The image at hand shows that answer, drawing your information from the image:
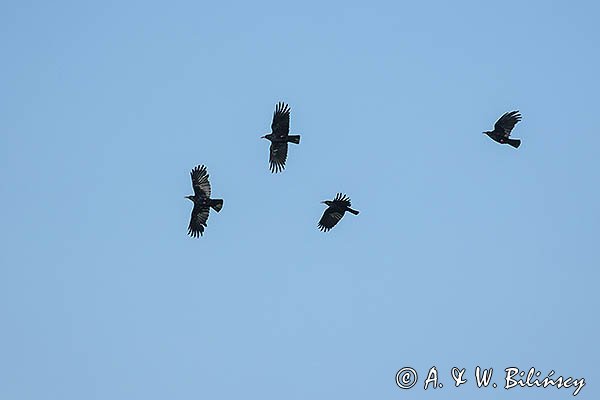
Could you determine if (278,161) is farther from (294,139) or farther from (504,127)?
(504,127)

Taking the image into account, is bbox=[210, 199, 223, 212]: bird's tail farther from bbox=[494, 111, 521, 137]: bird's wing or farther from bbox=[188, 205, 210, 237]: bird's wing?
bbox=[494, 111, 521, 137]: bird's wing

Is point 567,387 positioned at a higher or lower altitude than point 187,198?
lower

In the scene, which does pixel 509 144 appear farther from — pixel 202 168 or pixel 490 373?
pixel 202 168

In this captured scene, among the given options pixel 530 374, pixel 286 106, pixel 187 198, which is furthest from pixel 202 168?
pixel 530 374

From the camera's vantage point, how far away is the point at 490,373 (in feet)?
161

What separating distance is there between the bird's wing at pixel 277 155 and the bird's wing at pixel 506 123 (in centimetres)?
939

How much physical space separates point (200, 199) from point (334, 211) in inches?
248

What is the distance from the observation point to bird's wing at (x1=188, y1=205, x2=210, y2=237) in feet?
158

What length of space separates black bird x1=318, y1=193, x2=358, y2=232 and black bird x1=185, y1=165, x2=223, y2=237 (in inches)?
216

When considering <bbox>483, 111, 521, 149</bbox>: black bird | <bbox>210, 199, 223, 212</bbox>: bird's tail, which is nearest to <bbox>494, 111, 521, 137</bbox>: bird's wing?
<bbox>483, 111, 521, 149</bbox>: black bird

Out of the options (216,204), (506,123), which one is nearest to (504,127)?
(506,123)

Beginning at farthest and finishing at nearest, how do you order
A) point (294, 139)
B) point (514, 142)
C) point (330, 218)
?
point (330, 218), point (514, 142), point (294, 139)

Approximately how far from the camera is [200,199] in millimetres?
48000

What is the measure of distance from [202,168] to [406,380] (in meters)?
13.0
